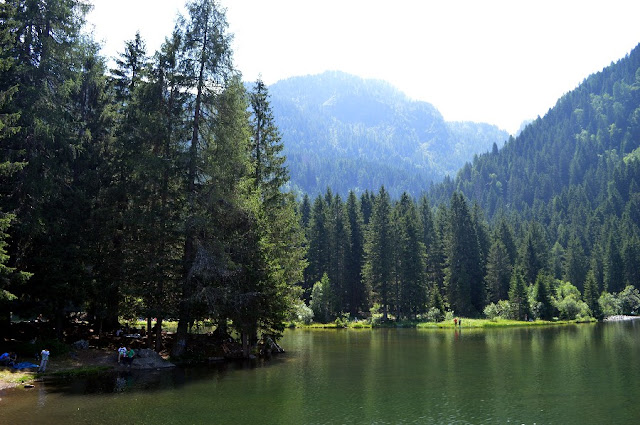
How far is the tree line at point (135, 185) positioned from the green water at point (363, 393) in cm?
601

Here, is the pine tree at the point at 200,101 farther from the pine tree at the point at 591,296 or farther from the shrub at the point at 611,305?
the shrub at the point at 611,305

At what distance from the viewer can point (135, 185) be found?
3209 cm

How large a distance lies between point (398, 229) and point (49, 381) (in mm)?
64893

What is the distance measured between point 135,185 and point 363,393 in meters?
20.3

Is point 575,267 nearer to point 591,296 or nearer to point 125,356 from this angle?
point 591,296

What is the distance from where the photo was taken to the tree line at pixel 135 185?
94.1 ft

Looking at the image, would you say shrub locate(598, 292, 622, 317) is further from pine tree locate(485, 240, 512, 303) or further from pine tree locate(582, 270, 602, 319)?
pine tree locate(485, 240, 512, 303)

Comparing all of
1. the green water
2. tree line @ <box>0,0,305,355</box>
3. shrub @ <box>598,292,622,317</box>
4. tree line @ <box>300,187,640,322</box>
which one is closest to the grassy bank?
tree line @ <box>300,187,640,322</box>

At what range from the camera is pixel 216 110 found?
34.0 meters

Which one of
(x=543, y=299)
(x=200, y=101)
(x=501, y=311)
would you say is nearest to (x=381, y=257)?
(x=501, y=311)

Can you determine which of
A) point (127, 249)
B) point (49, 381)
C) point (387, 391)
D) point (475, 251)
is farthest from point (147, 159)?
point (475, 251)

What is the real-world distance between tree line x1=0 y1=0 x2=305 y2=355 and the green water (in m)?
6.01

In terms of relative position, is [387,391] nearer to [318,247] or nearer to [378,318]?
[378,318]

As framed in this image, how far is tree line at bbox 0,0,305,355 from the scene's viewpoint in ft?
94.1
